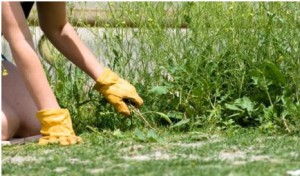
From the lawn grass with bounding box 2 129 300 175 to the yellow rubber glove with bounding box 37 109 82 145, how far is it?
7 centimetres

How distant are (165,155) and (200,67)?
1029mm

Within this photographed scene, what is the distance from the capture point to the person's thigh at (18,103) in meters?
3.67

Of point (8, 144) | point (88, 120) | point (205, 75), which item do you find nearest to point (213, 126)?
point (205, 75)

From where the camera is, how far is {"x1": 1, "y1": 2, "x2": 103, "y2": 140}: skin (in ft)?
10.8

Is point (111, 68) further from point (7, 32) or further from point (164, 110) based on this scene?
point (7, 32)

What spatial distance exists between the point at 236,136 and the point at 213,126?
0.94 ft

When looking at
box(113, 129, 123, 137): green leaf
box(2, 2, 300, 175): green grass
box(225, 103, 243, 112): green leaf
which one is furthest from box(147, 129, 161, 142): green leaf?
box(225, 103, 243, 112): green leaf

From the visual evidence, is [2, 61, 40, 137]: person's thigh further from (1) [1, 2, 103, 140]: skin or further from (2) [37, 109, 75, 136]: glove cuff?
(2) [37, 109, 75, 136]: glove cuff

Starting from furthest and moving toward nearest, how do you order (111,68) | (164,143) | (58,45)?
(111,68) → (58,45) → (164,143)

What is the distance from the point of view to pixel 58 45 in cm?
370

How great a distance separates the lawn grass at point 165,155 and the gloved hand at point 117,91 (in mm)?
182

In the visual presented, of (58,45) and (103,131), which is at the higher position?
(58,45)

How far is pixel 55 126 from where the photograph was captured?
330 cm

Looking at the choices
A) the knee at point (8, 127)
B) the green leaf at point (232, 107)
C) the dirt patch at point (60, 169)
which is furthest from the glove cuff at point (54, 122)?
the green leaf at point (232, 107)
